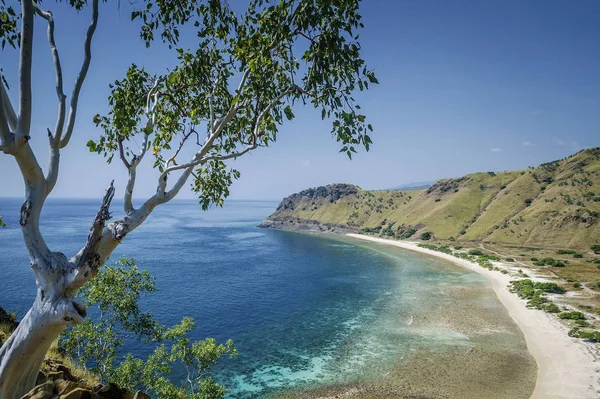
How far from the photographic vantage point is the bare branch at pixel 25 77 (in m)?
6.35

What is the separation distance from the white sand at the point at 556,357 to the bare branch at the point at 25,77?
41710mm

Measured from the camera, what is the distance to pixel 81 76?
23.9 ft

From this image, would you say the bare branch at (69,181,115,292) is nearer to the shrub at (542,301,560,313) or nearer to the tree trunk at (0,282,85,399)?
the tree trunk at (0,282,85,399)

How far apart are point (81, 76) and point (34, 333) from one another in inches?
209

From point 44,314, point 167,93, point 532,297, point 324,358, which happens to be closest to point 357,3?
point 167,93

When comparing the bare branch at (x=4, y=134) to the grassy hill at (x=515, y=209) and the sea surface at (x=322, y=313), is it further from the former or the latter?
the grassy hill at (x=515, y=209)

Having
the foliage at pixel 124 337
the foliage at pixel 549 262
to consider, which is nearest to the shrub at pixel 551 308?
the foliage at pixel 549 262

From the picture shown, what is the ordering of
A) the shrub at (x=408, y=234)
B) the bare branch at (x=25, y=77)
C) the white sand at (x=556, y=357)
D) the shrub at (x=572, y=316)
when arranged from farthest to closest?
1. the shrub at (x=408, y=234)
2. the shrub at (x=572, y=316)
3. the white sand at (x=556, y=357)
4. the bare branch at (x=25, y=77)

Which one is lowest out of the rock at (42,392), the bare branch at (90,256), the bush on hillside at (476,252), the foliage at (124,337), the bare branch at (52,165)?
the bush on hillside at (476,252)

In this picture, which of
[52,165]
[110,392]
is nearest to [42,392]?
[110,392]

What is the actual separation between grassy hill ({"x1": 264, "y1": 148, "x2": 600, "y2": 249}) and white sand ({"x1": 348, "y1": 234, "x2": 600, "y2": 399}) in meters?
76.1

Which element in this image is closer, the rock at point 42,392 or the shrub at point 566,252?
the rock at point 42,392

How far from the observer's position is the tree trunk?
646 centimetres

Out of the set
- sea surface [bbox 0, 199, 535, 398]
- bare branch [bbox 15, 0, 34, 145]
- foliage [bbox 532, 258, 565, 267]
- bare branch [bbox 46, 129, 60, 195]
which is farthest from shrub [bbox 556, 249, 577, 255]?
bare branch [bbox 15, 0, 34, 145]
